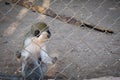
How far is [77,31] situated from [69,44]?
52cm

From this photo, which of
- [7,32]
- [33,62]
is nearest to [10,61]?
[33,62]

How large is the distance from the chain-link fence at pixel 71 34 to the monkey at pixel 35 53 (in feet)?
0.25

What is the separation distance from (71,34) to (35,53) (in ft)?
5.10

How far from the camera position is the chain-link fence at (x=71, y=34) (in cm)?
382

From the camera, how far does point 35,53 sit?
340 cm

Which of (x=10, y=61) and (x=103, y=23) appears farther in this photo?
(x=103, y=23)

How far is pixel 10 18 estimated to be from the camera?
537 cm

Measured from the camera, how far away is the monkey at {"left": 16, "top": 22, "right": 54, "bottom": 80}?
319 cm

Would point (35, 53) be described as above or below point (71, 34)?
above

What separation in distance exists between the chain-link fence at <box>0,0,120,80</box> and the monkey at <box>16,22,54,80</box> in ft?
0.25

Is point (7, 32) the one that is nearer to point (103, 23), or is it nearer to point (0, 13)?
point (0, 13)

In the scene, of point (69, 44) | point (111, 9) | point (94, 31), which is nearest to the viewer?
point (69, 44)

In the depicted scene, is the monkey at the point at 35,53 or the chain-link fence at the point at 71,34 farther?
the chain-link fence at the point at 71,34

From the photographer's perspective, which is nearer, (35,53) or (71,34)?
(35,53)
